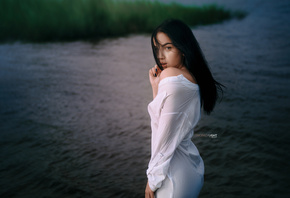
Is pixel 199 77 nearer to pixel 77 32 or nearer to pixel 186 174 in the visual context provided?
pixel 186 174

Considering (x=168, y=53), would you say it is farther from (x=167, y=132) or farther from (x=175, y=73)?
(x=167, y=132)

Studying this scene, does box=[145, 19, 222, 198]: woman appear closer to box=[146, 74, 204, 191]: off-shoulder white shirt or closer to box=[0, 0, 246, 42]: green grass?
box=[146, 74, 204, 191]: off-shoulder white shirt

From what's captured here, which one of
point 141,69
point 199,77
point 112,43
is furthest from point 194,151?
point 112,43

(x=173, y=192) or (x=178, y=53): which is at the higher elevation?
(x=178, y=53)

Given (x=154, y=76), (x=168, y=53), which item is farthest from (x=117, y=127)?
(x=168, y=53)

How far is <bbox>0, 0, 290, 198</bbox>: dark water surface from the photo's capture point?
3.12m

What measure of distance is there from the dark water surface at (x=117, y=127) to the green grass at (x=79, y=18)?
4448 millimetres

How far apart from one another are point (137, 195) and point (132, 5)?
13890 mm

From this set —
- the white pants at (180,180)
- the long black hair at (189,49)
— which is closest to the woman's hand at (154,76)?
the long black hair at (189,49)

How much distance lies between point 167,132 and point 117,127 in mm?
3290

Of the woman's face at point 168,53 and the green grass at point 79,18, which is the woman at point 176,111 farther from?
the green grass at point 79,18

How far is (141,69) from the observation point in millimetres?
7875

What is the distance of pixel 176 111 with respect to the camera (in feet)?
4.30

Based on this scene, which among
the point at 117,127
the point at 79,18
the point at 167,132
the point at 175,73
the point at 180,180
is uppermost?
the point at 175,73
